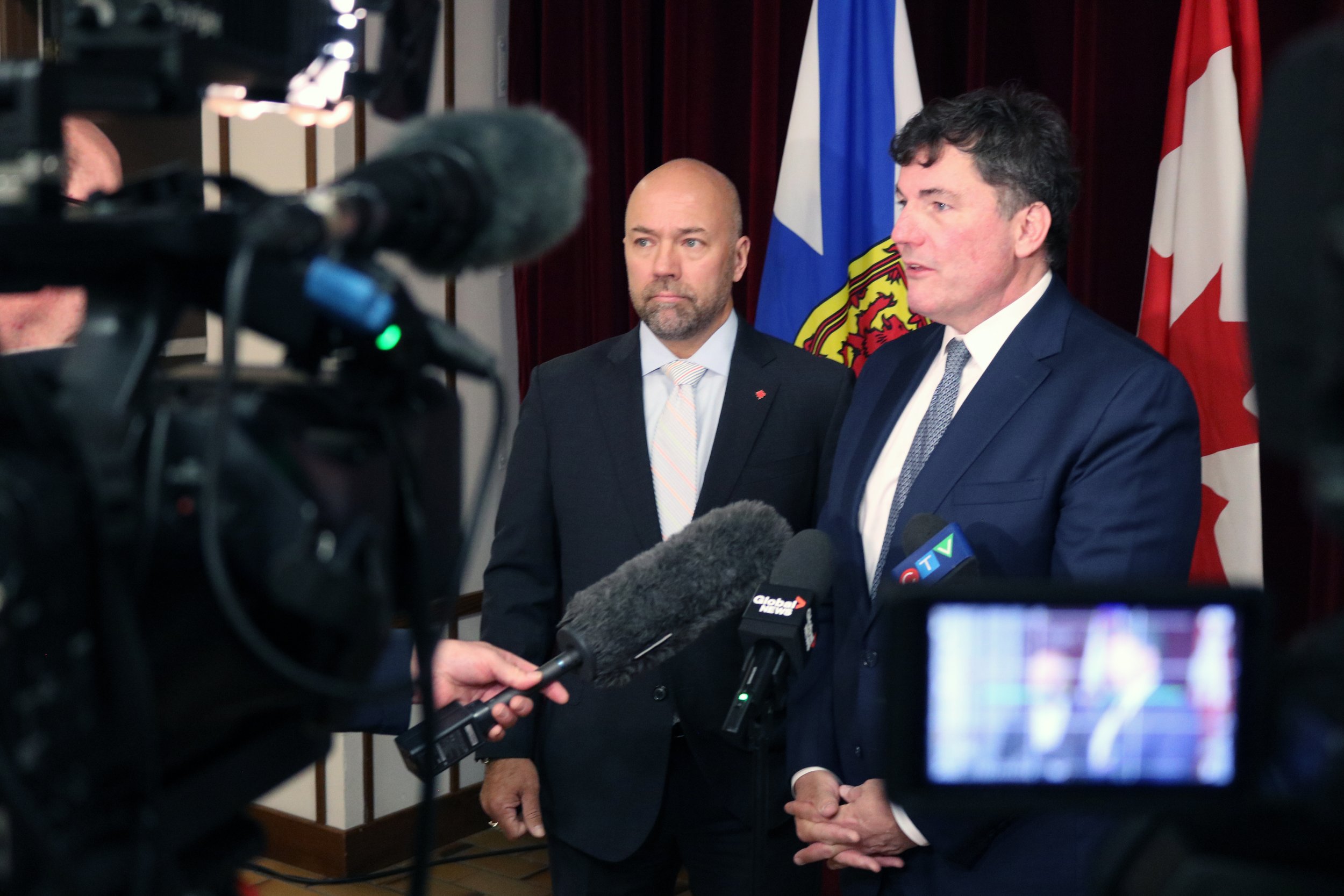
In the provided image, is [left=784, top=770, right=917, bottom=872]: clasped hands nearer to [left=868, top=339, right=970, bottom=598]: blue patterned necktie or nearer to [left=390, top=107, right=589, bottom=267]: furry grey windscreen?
[left=868, top=339, right=970, bottom=598]: blue patterned necktie

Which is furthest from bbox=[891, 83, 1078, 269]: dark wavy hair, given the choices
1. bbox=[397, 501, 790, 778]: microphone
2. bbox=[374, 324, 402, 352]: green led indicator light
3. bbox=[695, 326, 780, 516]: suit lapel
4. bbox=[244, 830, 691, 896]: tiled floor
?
bbox=[244, 830, 691, 896]: tiled floor

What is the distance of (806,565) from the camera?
50.5 inches

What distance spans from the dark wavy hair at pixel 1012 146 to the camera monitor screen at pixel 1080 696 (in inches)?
50.4

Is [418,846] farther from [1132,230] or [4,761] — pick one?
[1132,230]

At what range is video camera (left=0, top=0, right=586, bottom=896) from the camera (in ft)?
1.80

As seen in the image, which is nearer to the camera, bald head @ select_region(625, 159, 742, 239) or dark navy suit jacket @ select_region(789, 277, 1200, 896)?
dark navy suit jacket @ select_region(789, 277, 1200, 896)

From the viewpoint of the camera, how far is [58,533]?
0.54 metres

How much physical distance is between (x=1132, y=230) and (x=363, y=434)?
2.32m

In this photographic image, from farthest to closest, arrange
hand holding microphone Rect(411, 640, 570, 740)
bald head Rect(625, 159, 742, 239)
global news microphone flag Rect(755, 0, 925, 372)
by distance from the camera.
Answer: global news microphone flag Rect(755, 0, 925, 372) → bald head Rect(625, 159, 742, 239) → hand holding microphone Rect(411, 640, 570, 740)

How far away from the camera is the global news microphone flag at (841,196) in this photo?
271cm

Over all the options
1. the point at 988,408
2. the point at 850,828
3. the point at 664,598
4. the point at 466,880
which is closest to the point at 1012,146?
the point at 988,408

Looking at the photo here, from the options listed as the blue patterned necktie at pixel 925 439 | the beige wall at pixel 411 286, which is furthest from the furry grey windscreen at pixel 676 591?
the beige wall at pixel 411 286

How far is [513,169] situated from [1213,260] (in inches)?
79.8

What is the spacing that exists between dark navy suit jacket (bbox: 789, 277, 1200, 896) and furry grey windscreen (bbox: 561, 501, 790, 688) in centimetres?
19
